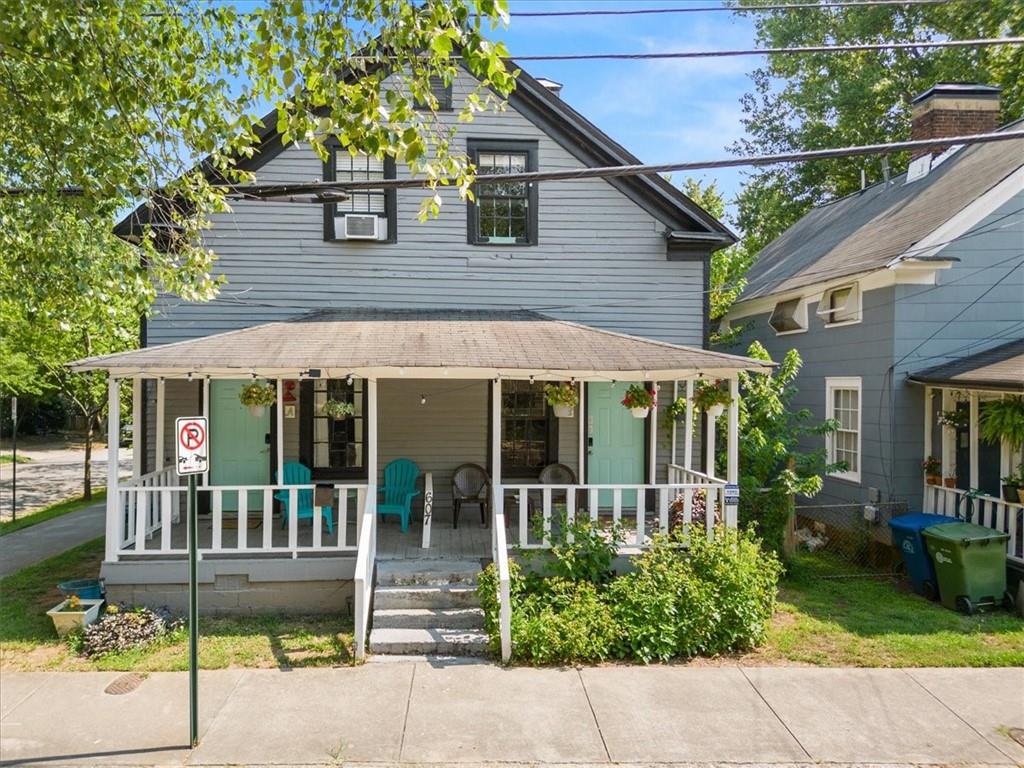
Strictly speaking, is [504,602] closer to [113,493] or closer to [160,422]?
[113,493]

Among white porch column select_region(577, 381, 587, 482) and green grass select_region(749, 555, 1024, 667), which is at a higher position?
white porch column select_region(577, 381, 587, 482)

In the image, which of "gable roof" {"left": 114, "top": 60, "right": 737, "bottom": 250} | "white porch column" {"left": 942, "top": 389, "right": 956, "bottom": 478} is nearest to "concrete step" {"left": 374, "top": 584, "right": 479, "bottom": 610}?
"gable roof" {"left": 114, "top": 60, "right": 737, "bottom": 250}

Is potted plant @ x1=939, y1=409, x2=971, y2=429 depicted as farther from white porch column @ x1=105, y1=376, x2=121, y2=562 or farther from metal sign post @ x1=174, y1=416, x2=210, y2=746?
white porch column @ x1=105, y1=376, x2=121, y2=562

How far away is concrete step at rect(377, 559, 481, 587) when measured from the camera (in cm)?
753

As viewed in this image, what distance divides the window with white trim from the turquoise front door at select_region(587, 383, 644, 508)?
3.08 meters

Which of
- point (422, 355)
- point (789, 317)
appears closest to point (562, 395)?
point (422, 355)

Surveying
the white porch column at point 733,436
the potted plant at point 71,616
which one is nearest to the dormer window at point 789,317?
the white porch column at point 733,436

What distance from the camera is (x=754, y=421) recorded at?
10086mm

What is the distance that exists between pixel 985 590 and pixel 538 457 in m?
5.80

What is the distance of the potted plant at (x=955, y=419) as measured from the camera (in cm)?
963

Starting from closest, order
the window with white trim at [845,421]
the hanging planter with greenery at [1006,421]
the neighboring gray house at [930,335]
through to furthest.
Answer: the hanging planter with greenery at [1006,421] < the neighboring gray house at [930,335] < the window with white trim at [845,421]

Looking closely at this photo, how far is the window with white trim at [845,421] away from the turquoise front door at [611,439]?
3076mm

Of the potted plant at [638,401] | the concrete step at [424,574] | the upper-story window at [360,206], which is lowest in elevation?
the concrete step at [424,574]

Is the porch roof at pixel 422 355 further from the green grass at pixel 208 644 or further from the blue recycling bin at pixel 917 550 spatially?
the blue recycling bin at pixel 917 550
